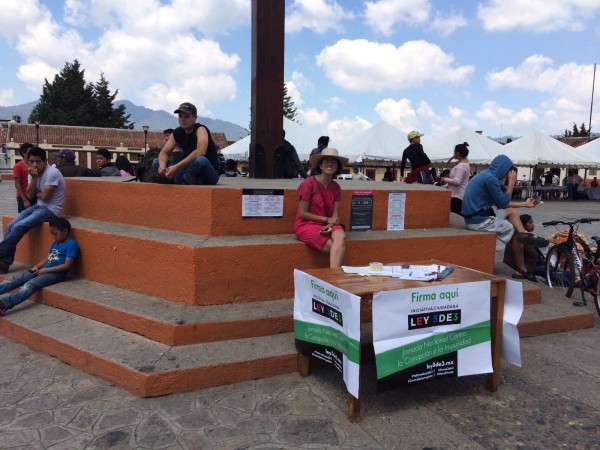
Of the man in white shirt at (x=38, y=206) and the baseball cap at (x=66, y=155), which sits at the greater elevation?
the baseball cap at (x=66, y=155)

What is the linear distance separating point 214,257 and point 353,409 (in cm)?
179

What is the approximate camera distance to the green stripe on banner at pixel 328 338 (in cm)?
300

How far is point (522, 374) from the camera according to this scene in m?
3.98

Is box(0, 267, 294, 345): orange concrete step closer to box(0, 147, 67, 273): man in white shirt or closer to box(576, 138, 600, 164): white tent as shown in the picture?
box(0, 147, 67, 273): man in white shirt

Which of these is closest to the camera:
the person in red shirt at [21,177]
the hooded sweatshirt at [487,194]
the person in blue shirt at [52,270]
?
the person in blue shirt at [52,270]

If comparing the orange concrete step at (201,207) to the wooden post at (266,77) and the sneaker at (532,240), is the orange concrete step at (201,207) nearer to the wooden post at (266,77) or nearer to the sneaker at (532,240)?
the sneaker at (532,240)

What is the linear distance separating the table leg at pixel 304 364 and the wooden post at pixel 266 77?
4.39 meters

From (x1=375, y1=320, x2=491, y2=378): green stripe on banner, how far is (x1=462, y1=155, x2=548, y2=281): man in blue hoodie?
108 inches

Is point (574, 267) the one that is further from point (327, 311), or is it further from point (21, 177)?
point (21, 177)

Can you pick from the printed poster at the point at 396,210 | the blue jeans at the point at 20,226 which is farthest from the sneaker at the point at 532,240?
the blue jeans at the point at 20,226

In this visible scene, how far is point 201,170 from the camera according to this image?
5285 millimetres

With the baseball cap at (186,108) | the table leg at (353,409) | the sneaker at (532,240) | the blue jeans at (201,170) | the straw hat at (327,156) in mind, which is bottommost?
the table leg at (353,409)

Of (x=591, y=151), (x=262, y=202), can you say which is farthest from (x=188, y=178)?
(x=591, y=151)

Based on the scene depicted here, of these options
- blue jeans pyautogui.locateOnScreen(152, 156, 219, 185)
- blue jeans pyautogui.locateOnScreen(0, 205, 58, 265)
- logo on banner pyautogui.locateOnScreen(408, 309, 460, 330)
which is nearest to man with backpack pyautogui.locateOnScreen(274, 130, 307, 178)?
blue jeans pyautogui.locateOnScreen(152, 156, 219, 185)
